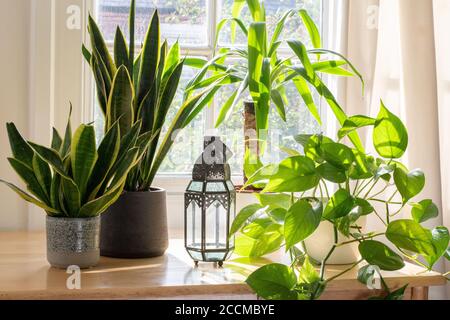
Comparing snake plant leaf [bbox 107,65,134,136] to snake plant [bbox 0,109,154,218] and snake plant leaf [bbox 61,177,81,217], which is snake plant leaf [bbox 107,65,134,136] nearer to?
snake plant [bbox 0,109,154,218]

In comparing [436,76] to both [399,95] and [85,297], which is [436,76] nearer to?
[399,95]

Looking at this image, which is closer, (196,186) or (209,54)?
(196,186)

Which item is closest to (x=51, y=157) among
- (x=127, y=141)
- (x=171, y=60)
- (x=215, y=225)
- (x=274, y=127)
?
(x=127, y=141)

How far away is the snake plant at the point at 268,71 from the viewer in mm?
1492

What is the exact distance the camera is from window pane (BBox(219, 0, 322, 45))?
2.03m

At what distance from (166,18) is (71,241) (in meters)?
0.90

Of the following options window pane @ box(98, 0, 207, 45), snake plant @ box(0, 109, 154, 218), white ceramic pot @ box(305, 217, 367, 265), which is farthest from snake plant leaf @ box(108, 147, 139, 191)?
window pane @ box(98, 0, 207, 45)

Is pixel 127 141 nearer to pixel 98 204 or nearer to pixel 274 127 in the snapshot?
pixel 98 204

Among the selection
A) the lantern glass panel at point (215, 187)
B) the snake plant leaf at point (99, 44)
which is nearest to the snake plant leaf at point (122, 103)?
the snake plant leaf at point (99, 44)

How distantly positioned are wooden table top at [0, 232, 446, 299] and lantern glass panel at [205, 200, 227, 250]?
48 millimetres

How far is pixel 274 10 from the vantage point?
80.5 inches

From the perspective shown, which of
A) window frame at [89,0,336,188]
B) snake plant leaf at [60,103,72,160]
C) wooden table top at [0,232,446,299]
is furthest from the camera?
window frame at [89,0,336,188]

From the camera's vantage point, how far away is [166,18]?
200cm

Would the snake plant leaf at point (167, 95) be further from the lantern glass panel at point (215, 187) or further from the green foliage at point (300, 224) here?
the green foliage at point (300, 224)
